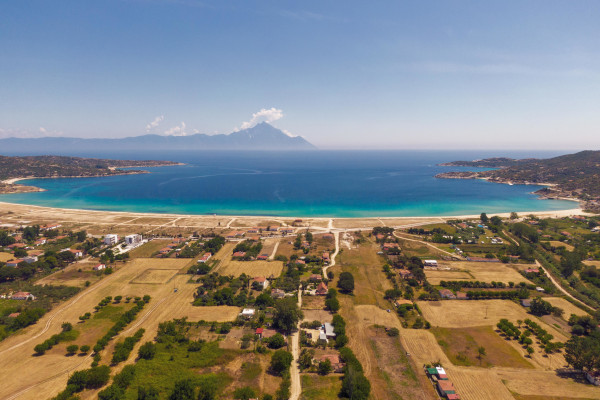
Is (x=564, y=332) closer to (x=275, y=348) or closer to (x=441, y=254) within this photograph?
(x=441, y=254)

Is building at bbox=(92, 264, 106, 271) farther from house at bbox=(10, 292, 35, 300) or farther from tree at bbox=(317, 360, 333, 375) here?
tree at bbox=(317, 360, 333, 375)

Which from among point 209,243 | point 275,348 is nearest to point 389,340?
point 275,348

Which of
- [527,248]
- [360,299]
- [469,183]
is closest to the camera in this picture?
[360,299]

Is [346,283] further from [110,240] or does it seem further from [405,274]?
[110,240]

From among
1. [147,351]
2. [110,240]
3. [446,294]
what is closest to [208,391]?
[147,351]

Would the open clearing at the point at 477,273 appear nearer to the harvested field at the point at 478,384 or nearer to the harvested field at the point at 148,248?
the harvested field at the point at 478,384

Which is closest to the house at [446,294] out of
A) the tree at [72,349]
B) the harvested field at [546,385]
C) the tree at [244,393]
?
the harvested field at [546,385]

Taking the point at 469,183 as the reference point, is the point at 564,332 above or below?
below
